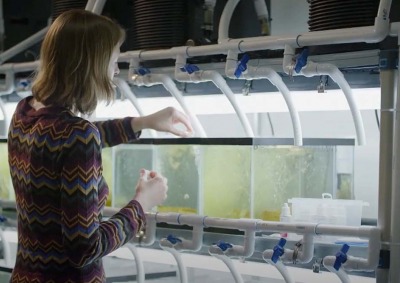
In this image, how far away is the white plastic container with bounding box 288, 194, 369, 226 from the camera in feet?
7.68

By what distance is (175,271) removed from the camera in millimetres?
2922

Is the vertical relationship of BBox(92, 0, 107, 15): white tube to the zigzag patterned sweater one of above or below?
above

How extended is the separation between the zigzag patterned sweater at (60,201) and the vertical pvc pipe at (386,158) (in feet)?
2.49

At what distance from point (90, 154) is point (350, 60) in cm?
97

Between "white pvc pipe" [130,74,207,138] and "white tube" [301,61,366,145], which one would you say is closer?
"white tube" [301,61,366,145]

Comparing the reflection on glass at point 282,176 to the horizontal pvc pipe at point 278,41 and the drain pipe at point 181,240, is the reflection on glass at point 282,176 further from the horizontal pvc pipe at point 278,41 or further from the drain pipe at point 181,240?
the horizontal pvc pipe at point 278,41

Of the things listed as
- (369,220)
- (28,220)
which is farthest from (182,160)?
(28,220)

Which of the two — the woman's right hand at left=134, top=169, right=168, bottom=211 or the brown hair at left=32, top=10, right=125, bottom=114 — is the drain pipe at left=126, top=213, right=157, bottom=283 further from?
the brown hair at left=32, top=10, right=125, bottom=114

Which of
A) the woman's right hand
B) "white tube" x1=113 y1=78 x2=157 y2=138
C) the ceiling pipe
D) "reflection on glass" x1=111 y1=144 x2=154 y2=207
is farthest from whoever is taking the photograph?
"reflection on glass" x1=111 y1=144 x2=154 y2=207

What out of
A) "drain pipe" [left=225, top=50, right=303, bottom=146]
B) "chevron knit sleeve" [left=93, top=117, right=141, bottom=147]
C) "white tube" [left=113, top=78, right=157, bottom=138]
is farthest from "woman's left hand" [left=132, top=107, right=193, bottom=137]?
"white tube" [left=113, top=78, right=157, bottom=138]

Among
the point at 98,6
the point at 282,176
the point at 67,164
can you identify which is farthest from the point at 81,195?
the point at 98,6

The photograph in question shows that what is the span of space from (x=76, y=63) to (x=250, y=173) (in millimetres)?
964

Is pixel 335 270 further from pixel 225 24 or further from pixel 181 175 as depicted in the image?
pixel 225 24

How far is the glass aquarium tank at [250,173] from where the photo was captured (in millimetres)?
2471
